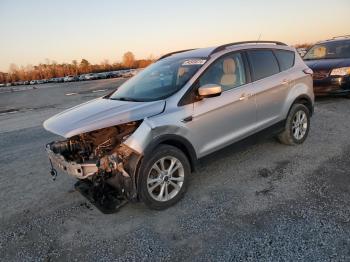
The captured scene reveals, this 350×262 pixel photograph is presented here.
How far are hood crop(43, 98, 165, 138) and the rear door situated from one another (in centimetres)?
175

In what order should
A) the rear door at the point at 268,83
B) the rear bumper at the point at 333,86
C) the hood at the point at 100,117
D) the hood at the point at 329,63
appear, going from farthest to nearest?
the hood at the point at 329,63, the rear bumper at the point at 333,86, the rear door at the point at 268,83, the hood at the point at 100,117

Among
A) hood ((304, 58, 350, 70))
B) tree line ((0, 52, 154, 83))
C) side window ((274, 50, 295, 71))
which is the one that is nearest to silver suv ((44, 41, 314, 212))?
side window ((274, 50, 295, 71))

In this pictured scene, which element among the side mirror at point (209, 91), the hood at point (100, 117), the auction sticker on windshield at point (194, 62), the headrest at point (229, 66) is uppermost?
the auction sticker on windshield at point (194, 62)

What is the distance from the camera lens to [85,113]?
412 cm

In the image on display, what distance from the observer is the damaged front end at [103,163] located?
3.72 m

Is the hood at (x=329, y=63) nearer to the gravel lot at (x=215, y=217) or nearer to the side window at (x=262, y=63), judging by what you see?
the gravel lot at (x=215, y=217)

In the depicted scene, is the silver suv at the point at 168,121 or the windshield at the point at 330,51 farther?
the windshield at the point at 330,51

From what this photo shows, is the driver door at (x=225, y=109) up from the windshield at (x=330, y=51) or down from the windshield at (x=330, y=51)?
down

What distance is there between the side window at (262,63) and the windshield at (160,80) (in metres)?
0.95

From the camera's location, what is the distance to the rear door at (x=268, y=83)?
5.05 m

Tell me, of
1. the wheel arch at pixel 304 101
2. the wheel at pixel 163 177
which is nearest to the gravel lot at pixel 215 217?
the wheel at pixel 163 177

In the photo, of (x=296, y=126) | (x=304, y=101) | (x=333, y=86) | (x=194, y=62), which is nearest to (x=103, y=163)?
(x=194, y=62)

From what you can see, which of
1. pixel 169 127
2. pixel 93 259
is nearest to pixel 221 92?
pixel 169 127

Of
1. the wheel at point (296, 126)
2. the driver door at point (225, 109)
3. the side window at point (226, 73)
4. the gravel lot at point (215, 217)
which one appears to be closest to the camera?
the gravel lot at point (215, 217)
